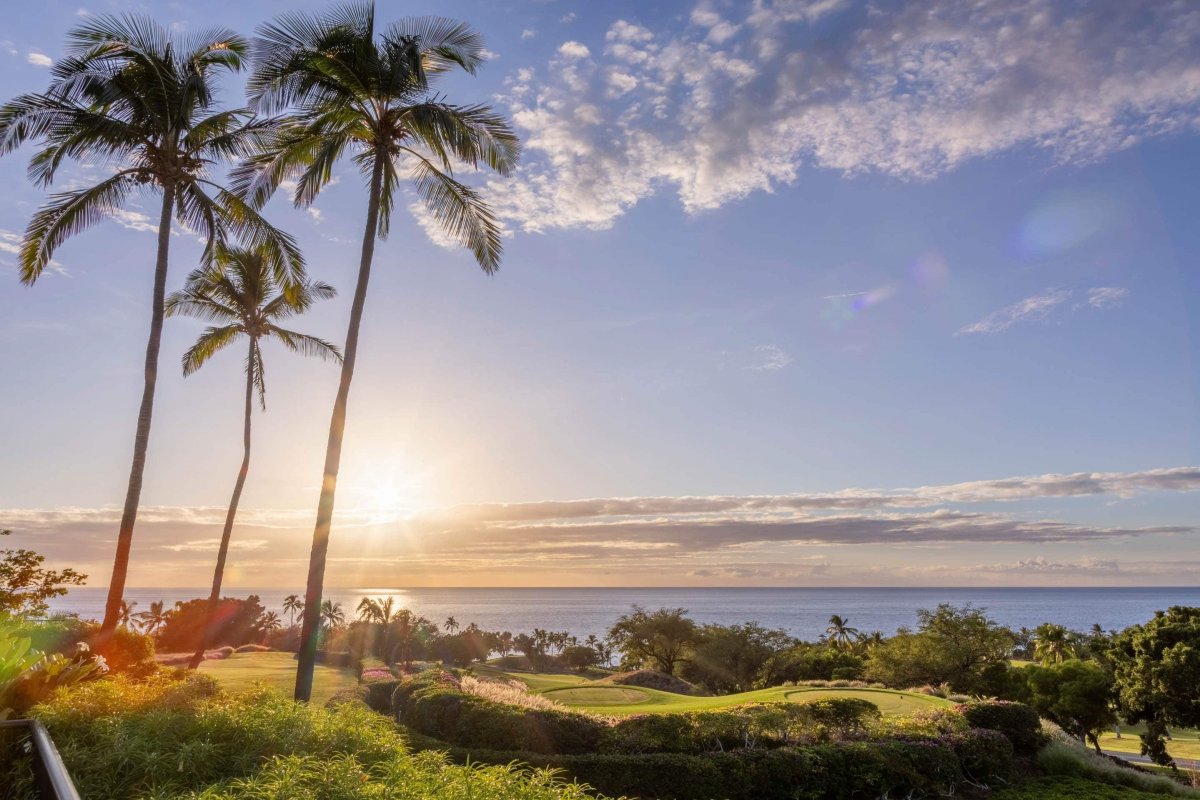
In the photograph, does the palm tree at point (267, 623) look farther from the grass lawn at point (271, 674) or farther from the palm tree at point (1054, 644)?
the palm tree at point (1054, 644)

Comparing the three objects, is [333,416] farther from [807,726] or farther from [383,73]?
[807,726]

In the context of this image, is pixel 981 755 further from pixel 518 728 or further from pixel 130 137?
pixel 130 137

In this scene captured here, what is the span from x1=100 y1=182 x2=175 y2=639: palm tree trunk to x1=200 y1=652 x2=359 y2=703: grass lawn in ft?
13.5

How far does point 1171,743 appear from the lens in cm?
4675

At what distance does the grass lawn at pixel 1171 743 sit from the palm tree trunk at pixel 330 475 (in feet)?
162

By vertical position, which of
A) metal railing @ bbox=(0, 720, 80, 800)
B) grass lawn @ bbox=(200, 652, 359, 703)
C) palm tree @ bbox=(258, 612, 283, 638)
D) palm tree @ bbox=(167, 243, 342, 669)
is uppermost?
palm tree @ bbox=(167, 243, 342, 669)

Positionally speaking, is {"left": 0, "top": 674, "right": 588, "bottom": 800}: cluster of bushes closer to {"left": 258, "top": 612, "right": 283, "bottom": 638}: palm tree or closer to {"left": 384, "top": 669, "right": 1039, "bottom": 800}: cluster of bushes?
{"left": 384, "top": 669, "right": 1039, "bottom": 800}: cluster of bushes

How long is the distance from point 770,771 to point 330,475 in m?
10.4

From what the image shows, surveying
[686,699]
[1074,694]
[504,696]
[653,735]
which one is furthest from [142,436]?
[1074,694]

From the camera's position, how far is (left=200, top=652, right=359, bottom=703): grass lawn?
761 inches

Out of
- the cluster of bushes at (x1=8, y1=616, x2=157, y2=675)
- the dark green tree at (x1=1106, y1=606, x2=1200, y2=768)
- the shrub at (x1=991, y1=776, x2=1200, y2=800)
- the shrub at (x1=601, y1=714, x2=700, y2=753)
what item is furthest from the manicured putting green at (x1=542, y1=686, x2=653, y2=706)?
the dark green tree at (x1=1106, y1=606, x2=1200, y2=768)

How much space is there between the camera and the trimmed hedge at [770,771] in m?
12.6

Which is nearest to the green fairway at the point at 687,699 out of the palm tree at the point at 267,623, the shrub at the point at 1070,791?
the shrub at the point at 1070,791

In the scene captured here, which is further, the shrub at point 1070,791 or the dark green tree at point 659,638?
the dark green tree at point 659,638
